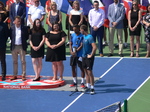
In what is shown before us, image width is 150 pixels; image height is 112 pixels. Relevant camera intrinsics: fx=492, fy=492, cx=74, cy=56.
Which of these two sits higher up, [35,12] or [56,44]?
[35,12]

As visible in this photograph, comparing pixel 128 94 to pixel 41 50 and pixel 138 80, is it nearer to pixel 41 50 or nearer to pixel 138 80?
pixel 138 80

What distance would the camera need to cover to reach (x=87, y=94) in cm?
1540

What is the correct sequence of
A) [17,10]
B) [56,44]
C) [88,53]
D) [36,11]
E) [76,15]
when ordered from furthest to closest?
1. [17,10]
2. [36,11]
3. [76,15]
4. [56,44]
5. [88,53]

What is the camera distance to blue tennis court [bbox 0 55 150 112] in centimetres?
1417

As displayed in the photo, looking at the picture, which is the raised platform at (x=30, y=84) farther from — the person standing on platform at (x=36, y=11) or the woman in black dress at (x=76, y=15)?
the person standing on platform at (x=36, y=11)

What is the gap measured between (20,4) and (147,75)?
273 inches

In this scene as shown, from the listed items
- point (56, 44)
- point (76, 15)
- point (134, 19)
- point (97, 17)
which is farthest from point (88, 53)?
point (134, 19)

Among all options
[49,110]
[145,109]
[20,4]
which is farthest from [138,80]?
[20,4]

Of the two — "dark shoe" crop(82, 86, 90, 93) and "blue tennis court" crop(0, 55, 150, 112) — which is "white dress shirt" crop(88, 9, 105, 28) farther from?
"dark shoe" crop(82, 86, 90, 93)

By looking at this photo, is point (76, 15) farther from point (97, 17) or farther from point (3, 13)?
point (3, 13)

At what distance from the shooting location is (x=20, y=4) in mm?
21516

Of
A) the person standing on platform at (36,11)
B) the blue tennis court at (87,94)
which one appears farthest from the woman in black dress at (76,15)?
the blue tennis court at (87,94)

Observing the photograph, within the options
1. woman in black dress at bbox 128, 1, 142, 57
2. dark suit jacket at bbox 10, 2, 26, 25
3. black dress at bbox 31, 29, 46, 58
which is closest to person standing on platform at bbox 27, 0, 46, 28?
dark suit jacket at bbox 10, 2, 26, 25

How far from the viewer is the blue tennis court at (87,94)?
14.2 metres
